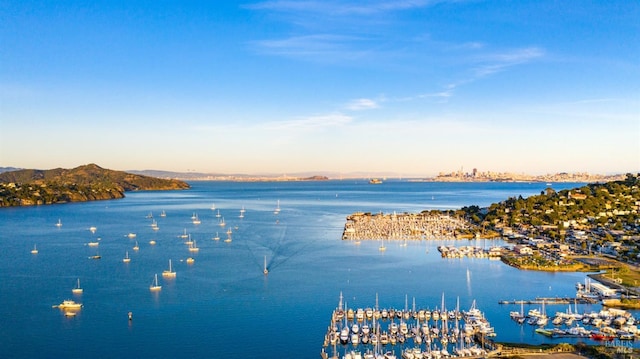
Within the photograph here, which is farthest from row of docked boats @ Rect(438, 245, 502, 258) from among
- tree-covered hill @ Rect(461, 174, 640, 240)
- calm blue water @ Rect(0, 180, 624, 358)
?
tree-covered hill @ Rect(461, 174, 640, 240)

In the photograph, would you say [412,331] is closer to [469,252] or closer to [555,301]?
[555,301]

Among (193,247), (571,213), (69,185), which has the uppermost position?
(69,185)

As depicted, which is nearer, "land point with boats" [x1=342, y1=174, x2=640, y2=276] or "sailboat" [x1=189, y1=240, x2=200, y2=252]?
"land point with boats" [x1=342, y1=174, x2=640, y2=276]

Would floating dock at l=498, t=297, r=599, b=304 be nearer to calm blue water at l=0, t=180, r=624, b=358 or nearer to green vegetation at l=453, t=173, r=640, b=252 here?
calm blue water at l=0, t=180, r=624, b=358

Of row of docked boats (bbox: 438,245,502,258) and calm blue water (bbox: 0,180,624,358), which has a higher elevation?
row of docked boats (bbox: 438,245,502,258)

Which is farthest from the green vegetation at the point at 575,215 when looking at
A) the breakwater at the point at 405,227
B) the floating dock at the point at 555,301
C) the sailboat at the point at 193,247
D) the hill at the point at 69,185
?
the hill at the point at 69,185

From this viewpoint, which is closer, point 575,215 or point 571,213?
point 575,215

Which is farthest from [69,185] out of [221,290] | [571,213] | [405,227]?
[571,213]

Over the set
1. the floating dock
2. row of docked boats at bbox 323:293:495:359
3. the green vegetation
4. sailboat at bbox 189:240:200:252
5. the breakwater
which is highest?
the green vegetation

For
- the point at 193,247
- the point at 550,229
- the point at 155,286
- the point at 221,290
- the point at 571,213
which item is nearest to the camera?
the point at 221,290
